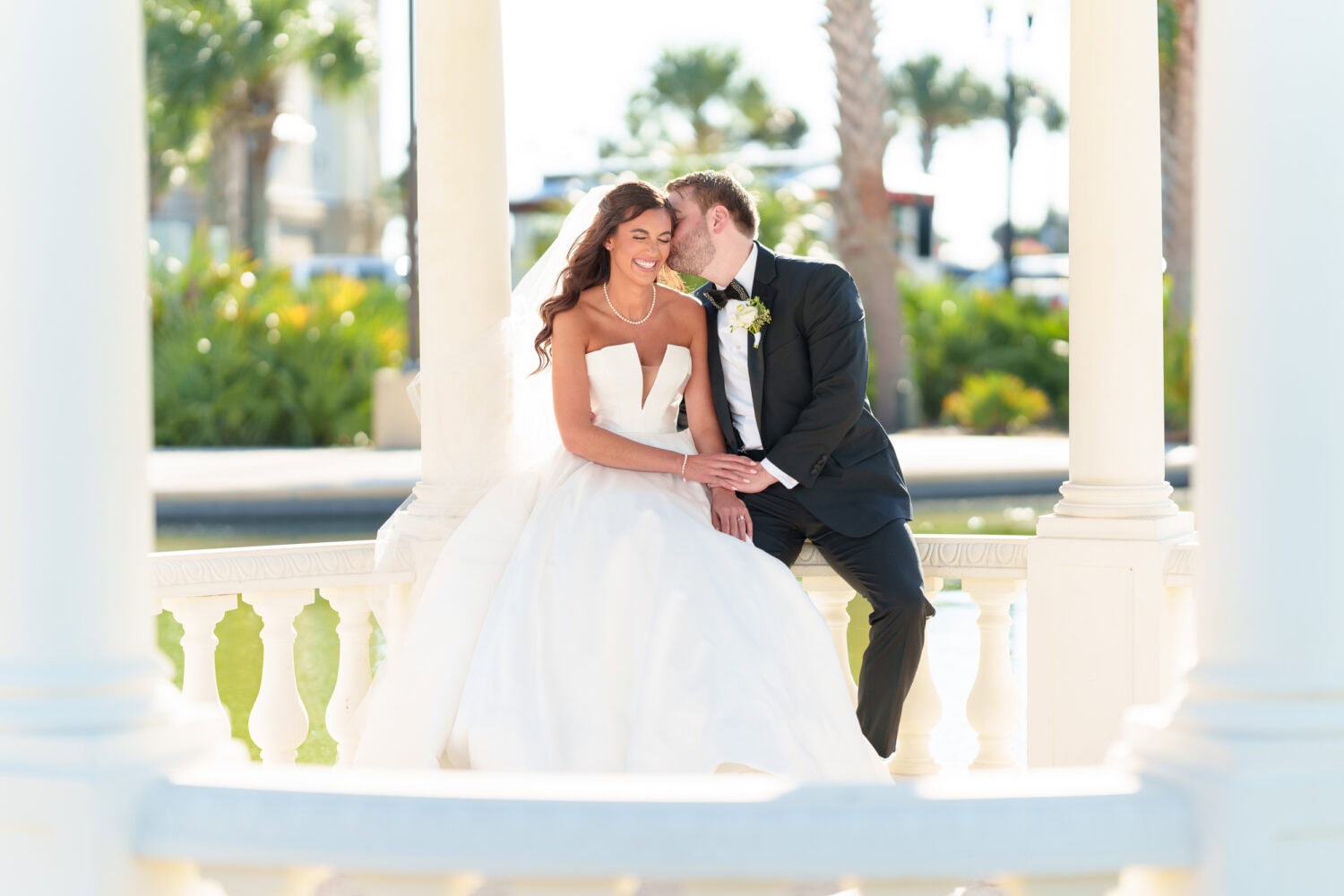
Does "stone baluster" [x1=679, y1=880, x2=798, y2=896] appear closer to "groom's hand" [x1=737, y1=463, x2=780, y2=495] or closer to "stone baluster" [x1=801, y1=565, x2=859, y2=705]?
"groom's hand" [x1=737, y1=463, x2=780, y2=495]

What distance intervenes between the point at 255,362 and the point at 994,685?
19463 mm

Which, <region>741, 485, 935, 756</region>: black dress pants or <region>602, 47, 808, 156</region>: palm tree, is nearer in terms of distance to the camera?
<region>741, 485, 935, 756</region>: black dress pants

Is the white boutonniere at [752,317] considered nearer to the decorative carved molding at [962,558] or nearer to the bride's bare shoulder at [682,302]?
the bride's bare shoulder at [682,302]

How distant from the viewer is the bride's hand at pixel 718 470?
4582 mm

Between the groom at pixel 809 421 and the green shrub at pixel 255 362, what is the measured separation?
62.2 ft

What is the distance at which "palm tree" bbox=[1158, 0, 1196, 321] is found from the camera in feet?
74.3

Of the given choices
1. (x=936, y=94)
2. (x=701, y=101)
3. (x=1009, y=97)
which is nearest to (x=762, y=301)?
(x=1009, y=97)

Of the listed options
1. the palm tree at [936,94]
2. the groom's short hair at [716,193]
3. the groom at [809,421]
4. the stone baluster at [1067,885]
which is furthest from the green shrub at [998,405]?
the palm tree at [936,94]

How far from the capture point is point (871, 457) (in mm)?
4793

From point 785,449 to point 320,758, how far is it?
334 cm

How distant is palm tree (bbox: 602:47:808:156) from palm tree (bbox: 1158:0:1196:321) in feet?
91.8

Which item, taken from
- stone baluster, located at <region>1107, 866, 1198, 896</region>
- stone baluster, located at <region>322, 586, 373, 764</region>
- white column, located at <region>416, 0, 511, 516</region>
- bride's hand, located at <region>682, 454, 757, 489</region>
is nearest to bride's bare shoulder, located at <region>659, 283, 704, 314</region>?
bride's hand, located at <region>682, 454, 757, 489</region>

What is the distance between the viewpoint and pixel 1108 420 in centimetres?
496

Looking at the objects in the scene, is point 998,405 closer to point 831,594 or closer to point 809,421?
point 831,594
